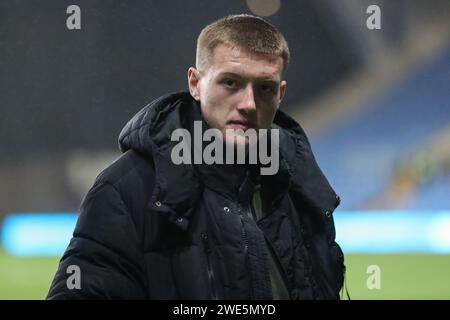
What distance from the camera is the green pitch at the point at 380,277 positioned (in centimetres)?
384

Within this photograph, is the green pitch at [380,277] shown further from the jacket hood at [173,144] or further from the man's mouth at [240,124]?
the man's mouth at [240,124]

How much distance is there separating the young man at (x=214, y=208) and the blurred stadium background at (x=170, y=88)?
2.38 metres

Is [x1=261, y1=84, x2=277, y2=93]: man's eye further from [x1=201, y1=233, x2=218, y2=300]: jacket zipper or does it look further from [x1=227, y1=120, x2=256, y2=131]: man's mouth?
[x1=201, y1=233, x2=218, y2=300]: jacket zipper

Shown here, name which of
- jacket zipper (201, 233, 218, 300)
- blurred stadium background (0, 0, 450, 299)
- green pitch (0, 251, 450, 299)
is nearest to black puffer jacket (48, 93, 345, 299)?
jacket zipper (201, 233, 218, 300)


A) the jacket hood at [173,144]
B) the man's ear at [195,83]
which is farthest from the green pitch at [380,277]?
the man's ear at [195,83]

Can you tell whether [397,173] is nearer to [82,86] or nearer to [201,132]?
[82,86]

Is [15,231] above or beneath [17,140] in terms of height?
beneath

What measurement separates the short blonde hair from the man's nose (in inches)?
2.6

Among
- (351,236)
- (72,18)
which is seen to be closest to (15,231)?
(72,18)

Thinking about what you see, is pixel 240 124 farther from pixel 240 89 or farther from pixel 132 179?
pixel 132 179

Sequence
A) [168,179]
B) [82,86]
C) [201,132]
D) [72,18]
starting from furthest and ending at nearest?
1. [82,86]
2. [72,18]
3. [201,132]
4. [168,179]

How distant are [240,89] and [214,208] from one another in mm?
210

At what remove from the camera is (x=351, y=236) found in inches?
156
